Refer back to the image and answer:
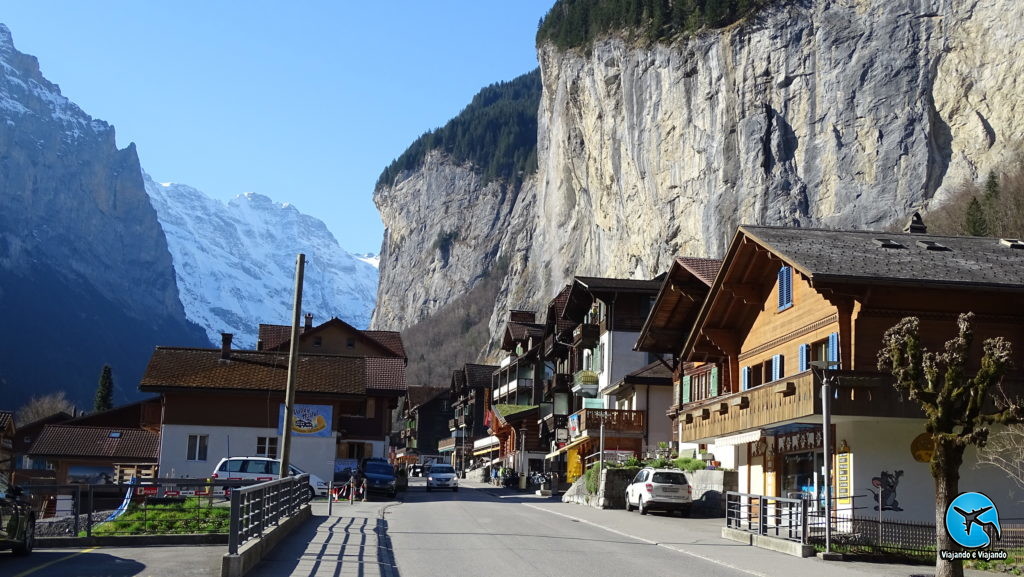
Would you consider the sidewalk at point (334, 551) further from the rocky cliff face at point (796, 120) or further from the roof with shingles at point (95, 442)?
the rocky cliff face at point (796, 120)

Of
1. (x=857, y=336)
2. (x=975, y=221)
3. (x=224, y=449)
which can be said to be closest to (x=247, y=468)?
(x=224, y=449)

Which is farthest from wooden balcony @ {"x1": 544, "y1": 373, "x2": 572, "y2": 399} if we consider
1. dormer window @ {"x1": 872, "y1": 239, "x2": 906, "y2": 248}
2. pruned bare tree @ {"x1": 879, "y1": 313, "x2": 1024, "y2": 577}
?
pruned bare tree @ {"x1": 879, "y1": 313, "x2": 1024, "y2": 577}

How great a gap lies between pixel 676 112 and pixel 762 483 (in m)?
69.3

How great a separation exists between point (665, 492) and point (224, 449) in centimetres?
2137

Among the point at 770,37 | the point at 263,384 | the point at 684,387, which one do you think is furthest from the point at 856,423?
the point at 770,37

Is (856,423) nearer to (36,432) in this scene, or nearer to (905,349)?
(905,349)

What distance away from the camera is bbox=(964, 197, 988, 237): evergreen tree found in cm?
6372

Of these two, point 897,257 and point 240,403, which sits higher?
point 897,257

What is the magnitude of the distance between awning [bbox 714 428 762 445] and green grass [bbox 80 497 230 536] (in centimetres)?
1439

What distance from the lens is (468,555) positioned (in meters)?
19.3

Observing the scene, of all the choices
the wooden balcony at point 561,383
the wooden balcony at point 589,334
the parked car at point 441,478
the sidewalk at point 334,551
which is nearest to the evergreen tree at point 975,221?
the wooden balcony at point 589,334

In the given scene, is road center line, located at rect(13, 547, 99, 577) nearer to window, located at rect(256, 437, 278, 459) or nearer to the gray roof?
the gray roof

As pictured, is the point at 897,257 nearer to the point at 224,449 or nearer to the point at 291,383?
the point at 291,383

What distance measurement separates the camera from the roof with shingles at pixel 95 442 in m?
58.4
